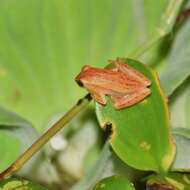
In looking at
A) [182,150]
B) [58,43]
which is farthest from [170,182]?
[58,43]

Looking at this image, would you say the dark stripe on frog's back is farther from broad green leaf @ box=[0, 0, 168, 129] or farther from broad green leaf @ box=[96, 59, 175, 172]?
Answer: broad green leaf @ box=[0, 0, 168, 129]

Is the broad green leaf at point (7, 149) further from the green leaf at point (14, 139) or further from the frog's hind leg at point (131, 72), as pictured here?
the frog's hind leg at point (131, 72)

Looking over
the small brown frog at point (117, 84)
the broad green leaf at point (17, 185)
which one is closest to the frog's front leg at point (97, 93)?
the small brown frog at point (117, 84)

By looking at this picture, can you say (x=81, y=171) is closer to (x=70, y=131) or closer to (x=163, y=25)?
(x=70, y=131)

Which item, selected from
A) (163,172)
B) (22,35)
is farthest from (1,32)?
(163,172)

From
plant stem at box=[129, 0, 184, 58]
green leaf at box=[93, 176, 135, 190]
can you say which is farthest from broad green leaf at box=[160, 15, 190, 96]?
green leaf at box=[93, 176, 135, 190]
